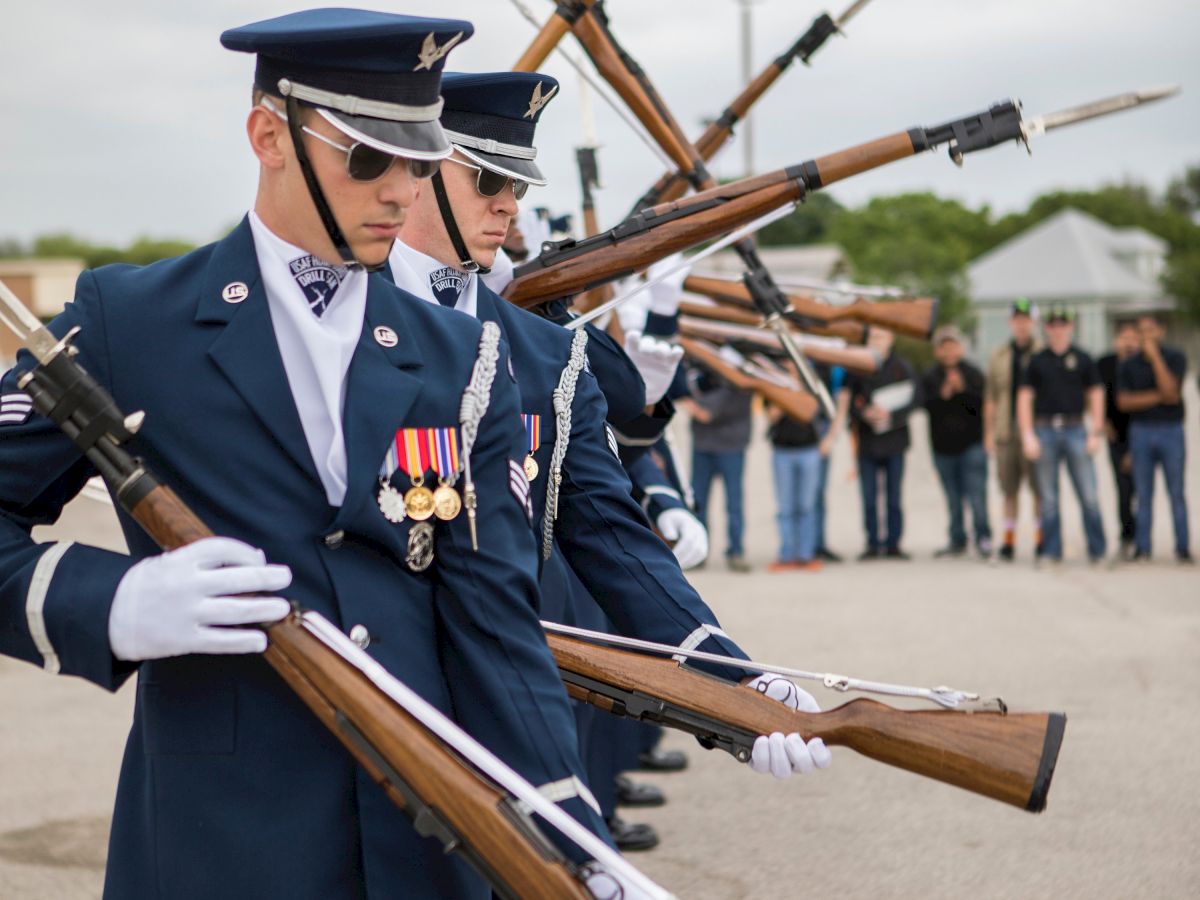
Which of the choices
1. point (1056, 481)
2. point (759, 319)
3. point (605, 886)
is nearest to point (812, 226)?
point (1056, 481)

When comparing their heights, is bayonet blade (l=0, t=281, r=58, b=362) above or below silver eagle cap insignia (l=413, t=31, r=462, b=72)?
below

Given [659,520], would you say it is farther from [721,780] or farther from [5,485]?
[5,485]

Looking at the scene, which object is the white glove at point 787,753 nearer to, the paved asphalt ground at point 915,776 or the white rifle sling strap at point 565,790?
the white rifle sling strap at point 565,790

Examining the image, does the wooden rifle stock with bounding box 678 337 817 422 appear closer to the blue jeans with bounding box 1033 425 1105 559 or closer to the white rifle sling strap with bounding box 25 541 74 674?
the blue jeans with bounding box 1033 425 1105 559

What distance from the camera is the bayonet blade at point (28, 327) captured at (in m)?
1.81

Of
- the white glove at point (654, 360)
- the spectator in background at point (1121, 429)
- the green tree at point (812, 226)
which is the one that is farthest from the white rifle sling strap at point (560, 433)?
the green tree at point (812, 226)

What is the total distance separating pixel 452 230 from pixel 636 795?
3.10 m

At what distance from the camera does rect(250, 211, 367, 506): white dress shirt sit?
76.5 inches

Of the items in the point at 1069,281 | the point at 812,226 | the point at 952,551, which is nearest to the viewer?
the point at 952,551

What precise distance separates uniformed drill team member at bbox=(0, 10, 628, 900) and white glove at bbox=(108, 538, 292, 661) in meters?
0.07

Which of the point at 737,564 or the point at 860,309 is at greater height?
the point at 860,309

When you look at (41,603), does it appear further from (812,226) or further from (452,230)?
(812,226)

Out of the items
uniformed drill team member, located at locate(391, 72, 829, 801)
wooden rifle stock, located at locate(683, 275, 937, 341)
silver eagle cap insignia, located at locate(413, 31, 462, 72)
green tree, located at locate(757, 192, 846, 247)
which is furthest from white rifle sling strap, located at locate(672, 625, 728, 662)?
green tree, located at locate(757, 192, 846, 247)

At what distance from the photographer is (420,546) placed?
199 centimetres
